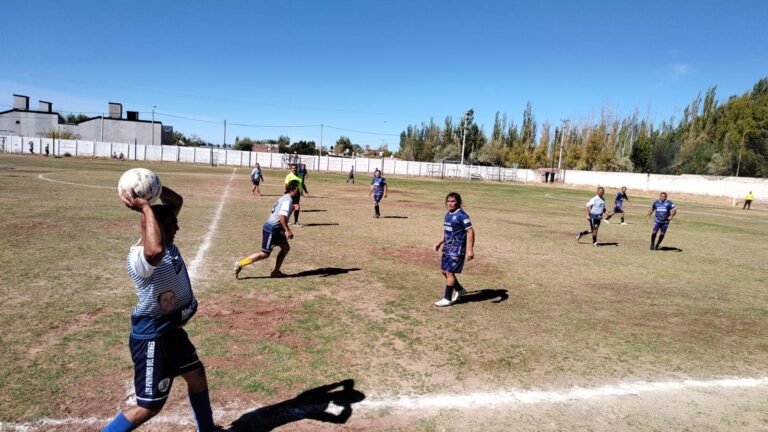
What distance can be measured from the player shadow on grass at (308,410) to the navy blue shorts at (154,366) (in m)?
0.93

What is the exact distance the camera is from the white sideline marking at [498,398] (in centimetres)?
375

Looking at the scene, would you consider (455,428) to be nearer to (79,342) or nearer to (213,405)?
(213,405)

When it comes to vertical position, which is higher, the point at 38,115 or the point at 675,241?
the point at 38,115

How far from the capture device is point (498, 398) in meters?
4.55

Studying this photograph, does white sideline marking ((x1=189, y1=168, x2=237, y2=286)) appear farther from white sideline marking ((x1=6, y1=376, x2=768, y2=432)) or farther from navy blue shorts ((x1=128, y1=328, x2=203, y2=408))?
navy blue shorts ((x1=128, y1=328, x2=203, y2=408))

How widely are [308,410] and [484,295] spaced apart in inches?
191

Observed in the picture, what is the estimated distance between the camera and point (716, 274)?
11.4 m

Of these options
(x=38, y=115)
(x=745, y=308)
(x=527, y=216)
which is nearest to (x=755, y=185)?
(x=527, y=216)

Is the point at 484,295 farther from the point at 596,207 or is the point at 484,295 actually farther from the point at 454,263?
the point at 596,207

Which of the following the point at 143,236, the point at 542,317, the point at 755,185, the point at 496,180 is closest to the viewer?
the point at 143,236

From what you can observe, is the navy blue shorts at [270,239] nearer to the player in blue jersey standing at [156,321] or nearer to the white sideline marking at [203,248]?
the white sideline marking at [203,248]

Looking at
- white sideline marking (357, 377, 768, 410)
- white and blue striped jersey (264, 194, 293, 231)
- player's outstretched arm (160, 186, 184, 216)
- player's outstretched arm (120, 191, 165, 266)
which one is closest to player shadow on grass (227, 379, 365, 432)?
white sideline marking (357, 377, 768, 410)

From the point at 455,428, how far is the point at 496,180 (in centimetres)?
7820

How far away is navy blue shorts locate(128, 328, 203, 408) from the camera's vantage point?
3002 millimetres
